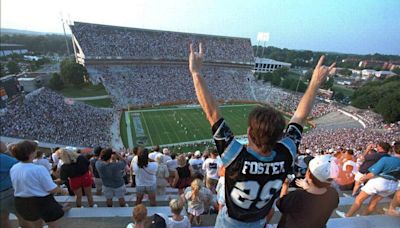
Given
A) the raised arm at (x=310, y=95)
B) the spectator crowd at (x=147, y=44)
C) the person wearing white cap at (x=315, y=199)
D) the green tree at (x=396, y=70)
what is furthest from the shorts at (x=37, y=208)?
the green tree at (x=396, y=70)

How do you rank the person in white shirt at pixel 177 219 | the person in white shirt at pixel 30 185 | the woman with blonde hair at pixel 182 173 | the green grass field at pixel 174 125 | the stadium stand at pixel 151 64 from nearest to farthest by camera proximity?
the person in white shirt at pixel 30 185
the person in white shirt at pixel 177 219
the woman with blonde hair at pixel 182 173
the green grass field at pixel 174 125
the stadium stand at pixel 151 64

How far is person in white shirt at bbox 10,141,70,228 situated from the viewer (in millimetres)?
2748

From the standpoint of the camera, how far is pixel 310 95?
206 cm

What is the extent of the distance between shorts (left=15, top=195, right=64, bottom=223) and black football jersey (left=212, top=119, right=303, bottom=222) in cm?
253

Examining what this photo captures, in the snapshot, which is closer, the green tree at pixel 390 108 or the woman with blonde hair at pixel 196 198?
the woman with blonde hair at pixel 196 198

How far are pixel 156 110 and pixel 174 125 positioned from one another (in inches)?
238

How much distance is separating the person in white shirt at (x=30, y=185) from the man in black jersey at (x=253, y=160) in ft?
7.56

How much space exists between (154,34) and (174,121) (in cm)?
2636

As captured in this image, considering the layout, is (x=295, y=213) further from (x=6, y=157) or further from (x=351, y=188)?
(x=351, y=188)

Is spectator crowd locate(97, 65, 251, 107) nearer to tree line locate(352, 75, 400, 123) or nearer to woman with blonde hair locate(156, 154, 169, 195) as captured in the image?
tree line locate(352, 75, 400, 123)

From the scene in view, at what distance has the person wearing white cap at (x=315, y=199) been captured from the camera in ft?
6.57

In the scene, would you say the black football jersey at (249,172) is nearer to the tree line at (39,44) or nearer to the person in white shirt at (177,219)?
the person in white shirt at (177,219)

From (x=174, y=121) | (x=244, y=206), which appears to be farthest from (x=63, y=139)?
(x=244, y=206)

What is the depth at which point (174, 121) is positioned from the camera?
1110 inches
